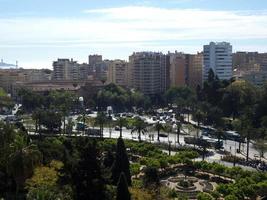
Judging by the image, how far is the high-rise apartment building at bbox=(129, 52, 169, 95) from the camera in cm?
11812

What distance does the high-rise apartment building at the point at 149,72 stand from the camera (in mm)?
118125

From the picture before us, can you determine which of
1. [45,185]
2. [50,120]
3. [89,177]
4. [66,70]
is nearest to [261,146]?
[89,177]

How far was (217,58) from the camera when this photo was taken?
126m

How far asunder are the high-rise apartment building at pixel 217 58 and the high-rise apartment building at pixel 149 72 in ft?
40.4

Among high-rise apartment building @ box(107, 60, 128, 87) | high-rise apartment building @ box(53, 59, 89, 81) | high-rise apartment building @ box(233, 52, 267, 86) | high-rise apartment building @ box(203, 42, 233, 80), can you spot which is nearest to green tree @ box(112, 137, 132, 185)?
high-rise apartment building @ box(233, 52, 267, 86)

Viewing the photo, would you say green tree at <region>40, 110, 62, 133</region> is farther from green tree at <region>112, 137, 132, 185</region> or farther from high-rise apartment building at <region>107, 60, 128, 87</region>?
high-rise apartment building at <region>107, 60, 128, 87</region>

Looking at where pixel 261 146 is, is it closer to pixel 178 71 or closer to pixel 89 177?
pixel 89 177

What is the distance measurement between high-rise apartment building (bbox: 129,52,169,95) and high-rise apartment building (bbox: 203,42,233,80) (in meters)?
12.3

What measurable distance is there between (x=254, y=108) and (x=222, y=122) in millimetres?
5331

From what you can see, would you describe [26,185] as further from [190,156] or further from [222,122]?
[222,122]

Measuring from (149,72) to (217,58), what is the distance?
19.7m

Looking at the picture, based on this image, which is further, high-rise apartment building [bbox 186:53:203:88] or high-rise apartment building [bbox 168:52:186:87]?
high-rise apartment building [bbox 186:53:203:88]

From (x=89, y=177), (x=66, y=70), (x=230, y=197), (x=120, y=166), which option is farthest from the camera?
(x=66, y=70)

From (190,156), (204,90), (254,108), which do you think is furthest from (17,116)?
(190,156)
